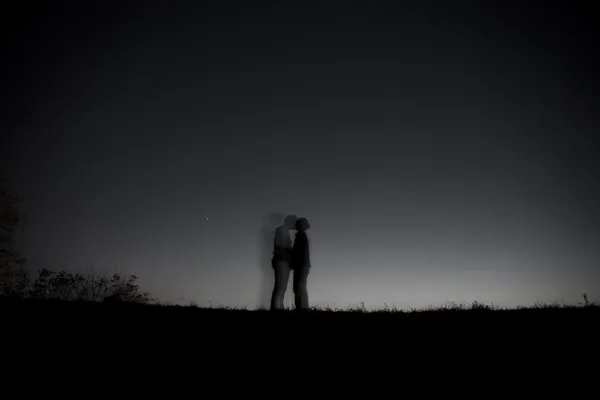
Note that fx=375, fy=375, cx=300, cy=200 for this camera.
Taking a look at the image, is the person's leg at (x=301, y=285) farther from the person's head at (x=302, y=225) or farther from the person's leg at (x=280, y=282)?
the person's head at (x=302, y=225)

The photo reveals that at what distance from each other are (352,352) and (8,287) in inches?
1094

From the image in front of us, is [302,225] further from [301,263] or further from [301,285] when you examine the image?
[301,285]

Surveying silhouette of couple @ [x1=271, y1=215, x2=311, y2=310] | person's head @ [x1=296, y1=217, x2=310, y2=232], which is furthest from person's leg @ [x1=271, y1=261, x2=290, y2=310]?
person's head @ [x1=296, y1=217, x2=310, y2=232]

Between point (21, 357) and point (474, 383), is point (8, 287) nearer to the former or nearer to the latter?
point (21, 357)

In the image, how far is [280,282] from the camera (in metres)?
12.1

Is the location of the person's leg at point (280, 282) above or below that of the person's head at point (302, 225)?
below

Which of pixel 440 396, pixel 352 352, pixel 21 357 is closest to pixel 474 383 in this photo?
pixel 440 396

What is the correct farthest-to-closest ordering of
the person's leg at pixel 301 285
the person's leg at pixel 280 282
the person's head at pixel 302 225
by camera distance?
the person's leg at pixel 280 282
the person's head at pixel 302 225
the person's leg at pixel 301 285

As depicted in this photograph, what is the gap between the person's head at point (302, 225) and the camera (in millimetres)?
12000

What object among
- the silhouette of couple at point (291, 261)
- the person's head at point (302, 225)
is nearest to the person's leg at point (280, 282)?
the silhouette of couple at point (291, 261)

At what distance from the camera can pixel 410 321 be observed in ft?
24.2

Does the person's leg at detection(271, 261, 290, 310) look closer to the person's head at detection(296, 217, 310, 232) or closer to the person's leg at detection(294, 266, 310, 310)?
the person's leg at detection(294, 266, 310, 310)

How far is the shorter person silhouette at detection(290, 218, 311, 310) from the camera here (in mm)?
11852

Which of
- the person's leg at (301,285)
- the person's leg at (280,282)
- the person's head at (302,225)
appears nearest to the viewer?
the person's leg at (301,285)
